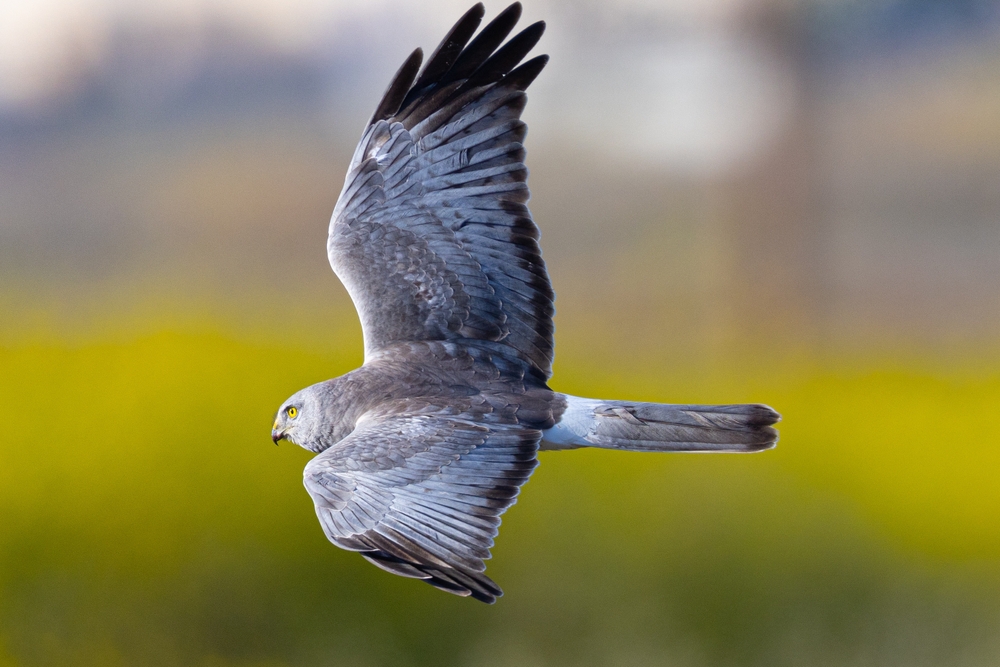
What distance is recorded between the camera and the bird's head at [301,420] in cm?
168

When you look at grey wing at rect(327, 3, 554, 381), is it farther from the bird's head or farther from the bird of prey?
the bird's head

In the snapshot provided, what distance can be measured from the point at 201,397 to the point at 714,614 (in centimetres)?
183

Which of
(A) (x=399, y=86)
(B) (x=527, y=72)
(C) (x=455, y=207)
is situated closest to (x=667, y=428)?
(C) (x=455, y=207)

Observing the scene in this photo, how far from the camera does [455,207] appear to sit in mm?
1764

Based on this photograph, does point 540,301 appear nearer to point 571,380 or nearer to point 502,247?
point 502,247

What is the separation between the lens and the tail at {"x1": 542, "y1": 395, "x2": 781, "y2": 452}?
62.9 inches

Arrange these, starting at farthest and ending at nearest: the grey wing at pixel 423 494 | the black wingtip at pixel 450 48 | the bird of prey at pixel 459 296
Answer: the black wingtip at pixel 450 48 < the bird of prey at pixel 459 296 < the grey wing at pixel 423 494

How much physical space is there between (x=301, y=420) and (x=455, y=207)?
0.50 metres

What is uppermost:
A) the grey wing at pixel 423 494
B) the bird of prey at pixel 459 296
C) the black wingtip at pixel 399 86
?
the black wingtip at pixel 399 86

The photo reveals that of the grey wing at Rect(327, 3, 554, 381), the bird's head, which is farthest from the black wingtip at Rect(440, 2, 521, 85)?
the bird's head

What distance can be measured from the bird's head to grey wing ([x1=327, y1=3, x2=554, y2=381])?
0.17m

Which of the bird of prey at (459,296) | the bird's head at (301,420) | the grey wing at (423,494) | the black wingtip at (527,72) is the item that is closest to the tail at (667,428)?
the bird of prey at (459,296)

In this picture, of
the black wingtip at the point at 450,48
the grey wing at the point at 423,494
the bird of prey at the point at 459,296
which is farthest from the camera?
the black wingtip at the point at 450,48

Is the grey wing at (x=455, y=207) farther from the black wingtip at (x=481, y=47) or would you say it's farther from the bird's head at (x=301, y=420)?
the bird's head at (x=301, y=420)
